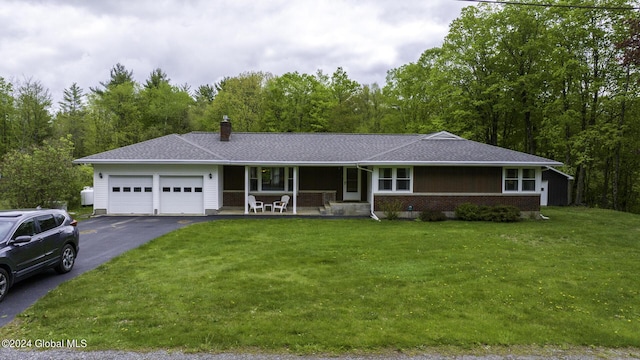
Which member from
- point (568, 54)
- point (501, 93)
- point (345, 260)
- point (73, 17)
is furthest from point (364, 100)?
point (345, 260)

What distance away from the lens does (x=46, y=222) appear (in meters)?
7.44

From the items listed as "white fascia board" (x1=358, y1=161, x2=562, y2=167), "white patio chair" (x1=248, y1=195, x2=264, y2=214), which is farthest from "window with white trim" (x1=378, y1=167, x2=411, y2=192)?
"white patio chair" (x1=248, y1=195, x2=264, y2=214)

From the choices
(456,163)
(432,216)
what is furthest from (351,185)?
(456,163)

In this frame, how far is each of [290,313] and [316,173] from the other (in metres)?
14.0

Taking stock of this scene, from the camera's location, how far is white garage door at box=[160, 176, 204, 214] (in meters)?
17.2

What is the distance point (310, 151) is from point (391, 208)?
5.44 meters

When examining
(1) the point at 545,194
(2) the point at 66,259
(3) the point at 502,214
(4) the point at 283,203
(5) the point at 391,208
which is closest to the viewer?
(2) the point at 66,259

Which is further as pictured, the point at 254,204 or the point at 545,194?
the point at 545,194

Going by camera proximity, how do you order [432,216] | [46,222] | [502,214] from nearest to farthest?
[46,222]
[502,214]
[432,216]

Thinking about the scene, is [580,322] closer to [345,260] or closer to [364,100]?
[345,260]

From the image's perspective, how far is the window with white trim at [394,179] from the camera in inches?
655

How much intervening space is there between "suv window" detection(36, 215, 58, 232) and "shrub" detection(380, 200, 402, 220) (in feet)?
40.7

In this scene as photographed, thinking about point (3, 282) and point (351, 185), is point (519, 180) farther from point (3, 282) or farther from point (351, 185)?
point (3, 282)

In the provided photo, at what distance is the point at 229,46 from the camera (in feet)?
92.0
